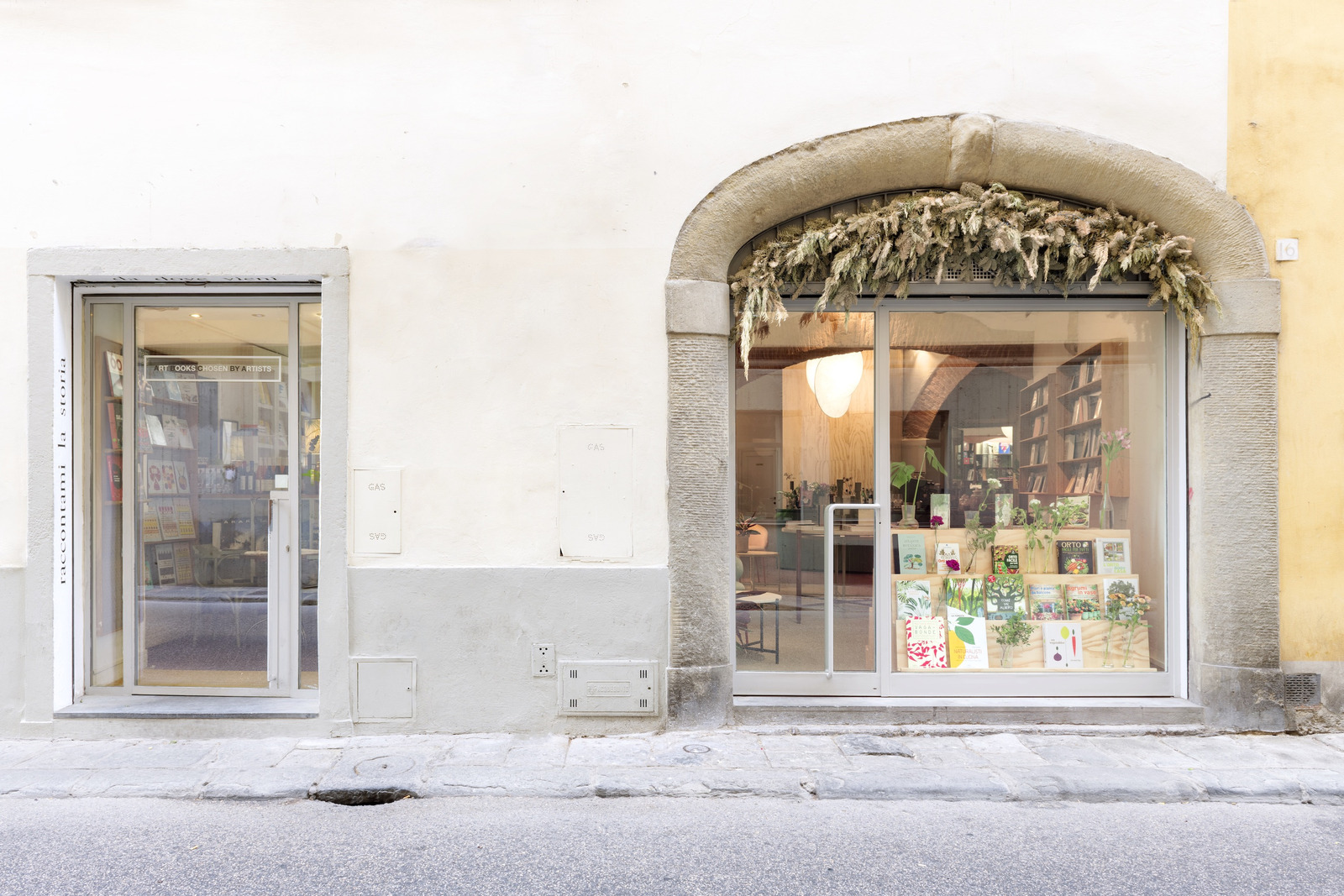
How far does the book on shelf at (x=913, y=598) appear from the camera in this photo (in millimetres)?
5711

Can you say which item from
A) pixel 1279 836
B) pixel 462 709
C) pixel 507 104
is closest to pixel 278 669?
pixel 462 709

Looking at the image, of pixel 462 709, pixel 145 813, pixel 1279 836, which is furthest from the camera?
pixel 462 709

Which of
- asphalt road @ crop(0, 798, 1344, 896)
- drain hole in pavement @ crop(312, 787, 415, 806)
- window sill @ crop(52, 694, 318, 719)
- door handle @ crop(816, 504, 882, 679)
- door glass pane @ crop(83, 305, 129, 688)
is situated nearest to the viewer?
asphalt road @ crop(0, 798, 1344, 896)

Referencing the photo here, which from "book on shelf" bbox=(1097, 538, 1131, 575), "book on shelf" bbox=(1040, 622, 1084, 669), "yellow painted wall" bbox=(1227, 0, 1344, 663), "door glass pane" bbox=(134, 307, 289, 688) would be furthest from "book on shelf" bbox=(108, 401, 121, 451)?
"yellow painted wall" bbox=(1227, 0, 1344, 663)

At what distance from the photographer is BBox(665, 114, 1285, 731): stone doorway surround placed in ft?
17.1

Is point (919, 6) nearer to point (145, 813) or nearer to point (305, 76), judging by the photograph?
point (305, 76)

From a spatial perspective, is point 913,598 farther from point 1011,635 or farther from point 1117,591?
point 1117,591

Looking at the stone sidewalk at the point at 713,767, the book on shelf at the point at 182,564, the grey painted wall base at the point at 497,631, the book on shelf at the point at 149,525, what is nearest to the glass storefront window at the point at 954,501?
the stone sidewalk at the point at 713,767

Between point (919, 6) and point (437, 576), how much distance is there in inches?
187

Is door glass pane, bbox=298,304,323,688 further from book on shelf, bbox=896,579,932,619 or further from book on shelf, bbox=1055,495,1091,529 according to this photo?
book on shelf, bbox=1055,495,1091,529

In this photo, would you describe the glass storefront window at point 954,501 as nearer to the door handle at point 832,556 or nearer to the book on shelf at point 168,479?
the door handle at point 832,556

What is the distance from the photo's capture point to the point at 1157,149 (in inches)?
207

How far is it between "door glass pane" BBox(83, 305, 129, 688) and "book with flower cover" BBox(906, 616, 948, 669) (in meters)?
5.41

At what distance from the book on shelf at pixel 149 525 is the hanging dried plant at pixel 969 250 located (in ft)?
13.7
